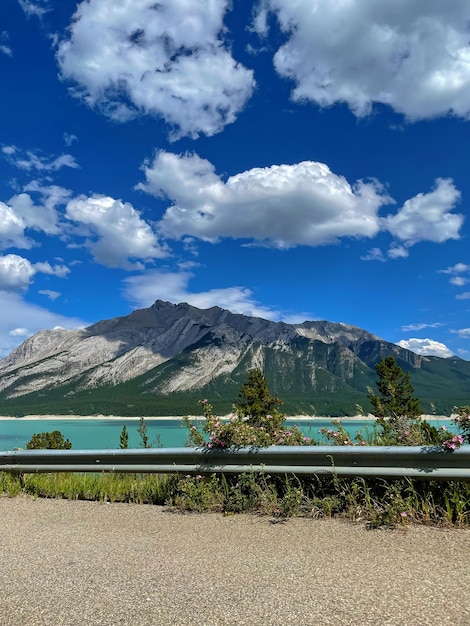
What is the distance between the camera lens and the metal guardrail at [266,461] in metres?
5.21

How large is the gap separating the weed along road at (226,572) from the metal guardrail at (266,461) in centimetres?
58

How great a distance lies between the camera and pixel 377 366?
49.3 m

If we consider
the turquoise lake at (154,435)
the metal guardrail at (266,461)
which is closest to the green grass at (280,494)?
the metal guardrail at (266,461)

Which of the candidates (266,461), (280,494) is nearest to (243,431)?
(266,461)

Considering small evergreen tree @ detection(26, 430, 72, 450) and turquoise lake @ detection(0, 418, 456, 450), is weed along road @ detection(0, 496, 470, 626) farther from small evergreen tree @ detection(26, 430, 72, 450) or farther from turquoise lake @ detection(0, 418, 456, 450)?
small evergreen tree @ detection(26, 430, 72, 450)

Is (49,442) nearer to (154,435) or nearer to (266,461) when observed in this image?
(154,435)

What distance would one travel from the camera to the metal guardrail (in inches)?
205

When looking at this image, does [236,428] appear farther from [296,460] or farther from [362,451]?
[362,451]

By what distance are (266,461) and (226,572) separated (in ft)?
7.10

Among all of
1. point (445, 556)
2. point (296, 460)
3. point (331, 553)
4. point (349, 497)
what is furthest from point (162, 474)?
point (445, 556)

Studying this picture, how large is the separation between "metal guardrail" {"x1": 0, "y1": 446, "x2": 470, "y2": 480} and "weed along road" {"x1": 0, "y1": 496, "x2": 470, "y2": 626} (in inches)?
22.8

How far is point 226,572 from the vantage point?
395 centimetres

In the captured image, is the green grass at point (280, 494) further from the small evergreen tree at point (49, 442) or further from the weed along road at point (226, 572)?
the small evergreen tree at point (49, 442)

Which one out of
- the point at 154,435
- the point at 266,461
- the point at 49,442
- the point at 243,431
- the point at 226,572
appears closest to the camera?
the point at 226,572
